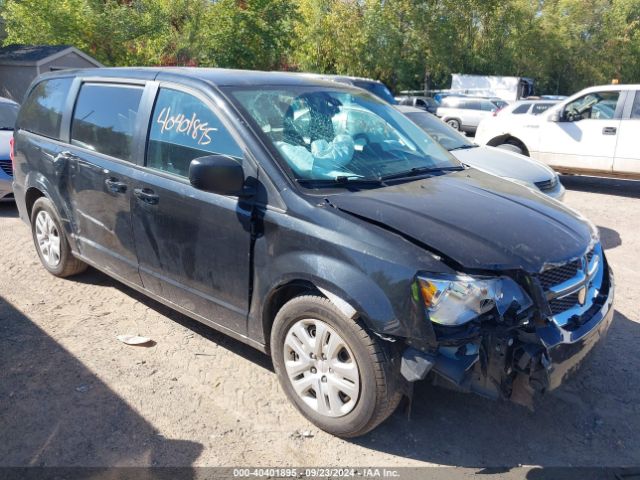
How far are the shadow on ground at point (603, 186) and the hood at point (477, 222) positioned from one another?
301 inches

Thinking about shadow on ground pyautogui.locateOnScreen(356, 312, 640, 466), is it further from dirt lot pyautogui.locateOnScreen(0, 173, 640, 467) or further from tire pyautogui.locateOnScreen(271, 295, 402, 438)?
tire pyautogui.locateOnScreen(271, 295, 402, 438)

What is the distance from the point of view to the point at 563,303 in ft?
9.68

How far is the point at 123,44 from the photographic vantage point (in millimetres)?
19641

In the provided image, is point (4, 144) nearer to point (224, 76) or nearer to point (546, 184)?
point (224, 76)

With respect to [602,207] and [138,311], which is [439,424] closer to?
[138,311]

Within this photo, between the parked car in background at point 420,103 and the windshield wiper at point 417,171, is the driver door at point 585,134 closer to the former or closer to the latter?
the windshield wiper at point 417,171

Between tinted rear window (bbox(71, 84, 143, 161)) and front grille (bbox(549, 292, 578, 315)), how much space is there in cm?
287

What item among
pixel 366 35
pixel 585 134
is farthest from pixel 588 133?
pixel 366 35

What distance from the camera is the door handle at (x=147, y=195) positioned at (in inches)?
147

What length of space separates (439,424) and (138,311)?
2.57 m

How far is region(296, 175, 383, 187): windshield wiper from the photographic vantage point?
127 inches

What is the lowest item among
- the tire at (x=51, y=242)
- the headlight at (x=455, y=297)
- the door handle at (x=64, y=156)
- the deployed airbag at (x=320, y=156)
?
the tire at (x=51, y=242)

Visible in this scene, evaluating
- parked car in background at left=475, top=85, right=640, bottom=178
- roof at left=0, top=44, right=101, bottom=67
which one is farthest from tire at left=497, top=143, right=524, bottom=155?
roof at left=0, top=44, right=101, bottom=67

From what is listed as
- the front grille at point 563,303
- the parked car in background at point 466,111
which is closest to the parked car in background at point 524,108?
the parked car in background at point 466,111
